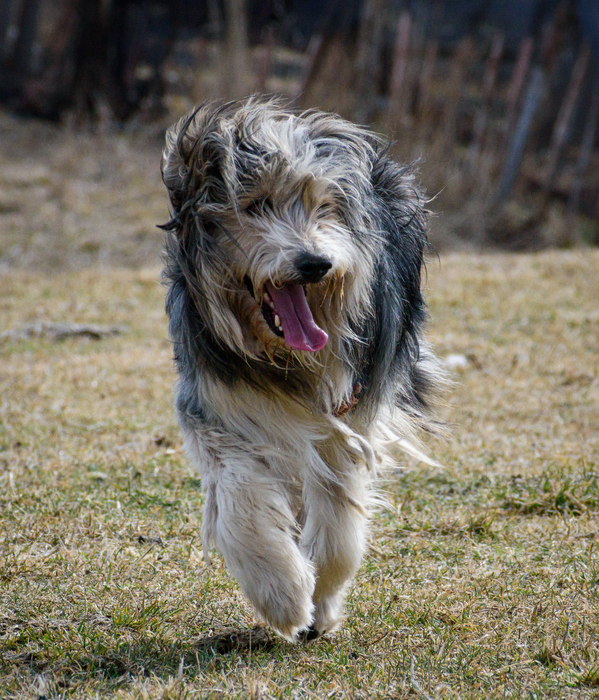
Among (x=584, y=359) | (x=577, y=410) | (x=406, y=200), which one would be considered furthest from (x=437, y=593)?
(x=584, y=359)

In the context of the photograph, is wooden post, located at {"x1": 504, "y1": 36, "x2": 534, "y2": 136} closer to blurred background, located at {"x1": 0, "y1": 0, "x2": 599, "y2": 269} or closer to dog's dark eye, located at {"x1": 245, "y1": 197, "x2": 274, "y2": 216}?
blurred background, located at {"x1": 0, "y1": 0, "x2": 599, "y2": 269}

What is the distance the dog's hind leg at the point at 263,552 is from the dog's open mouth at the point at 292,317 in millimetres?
487

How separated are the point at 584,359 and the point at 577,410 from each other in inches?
41.3

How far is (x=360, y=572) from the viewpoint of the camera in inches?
136

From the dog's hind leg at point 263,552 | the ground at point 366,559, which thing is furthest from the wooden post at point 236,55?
the dog's hind leg at point 263,552

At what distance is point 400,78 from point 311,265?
9206mm

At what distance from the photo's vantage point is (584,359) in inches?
240

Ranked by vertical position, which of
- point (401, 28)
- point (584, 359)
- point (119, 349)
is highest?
point (401, 28)

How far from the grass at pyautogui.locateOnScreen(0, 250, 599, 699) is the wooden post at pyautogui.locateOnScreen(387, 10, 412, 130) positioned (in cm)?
558

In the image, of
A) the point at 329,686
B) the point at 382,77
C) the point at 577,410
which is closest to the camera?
the point at 329,686

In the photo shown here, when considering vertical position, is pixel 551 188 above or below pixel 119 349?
above

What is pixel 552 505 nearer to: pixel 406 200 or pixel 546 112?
pixel 406 200

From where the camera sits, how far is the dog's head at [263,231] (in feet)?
9.04

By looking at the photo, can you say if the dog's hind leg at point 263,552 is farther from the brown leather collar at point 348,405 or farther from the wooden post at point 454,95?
the wooden post at point 454,95
